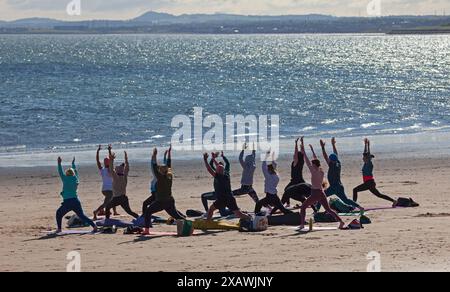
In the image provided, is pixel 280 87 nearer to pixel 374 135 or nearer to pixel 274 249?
pixel 374 135

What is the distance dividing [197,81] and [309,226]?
6522 cm

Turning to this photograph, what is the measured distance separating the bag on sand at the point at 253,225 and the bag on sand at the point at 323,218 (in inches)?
51.0

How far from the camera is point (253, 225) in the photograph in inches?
700

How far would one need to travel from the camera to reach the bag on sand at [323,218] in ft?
61.4

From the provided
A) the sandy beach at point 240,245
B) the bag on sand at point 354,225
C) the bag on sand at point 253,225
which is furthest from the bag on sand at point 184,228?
the bag on sand at point 354,225

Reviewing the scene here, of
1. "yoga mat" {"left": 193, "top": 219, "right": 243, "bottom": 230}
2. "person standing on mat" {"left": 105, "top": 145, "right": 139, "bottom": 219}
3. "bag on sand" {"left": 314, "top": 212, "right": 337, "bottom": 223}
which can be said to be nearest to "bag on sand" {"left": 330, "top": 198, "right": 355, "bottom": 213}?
"bag on sand" {"left": 314, "top": 212, "right": 337, "bottom": 223}

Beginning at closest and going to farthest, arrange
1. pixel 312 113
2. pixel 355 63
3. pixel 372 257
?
pixel 372 257 → pixel 312 113 → pixel 355 63

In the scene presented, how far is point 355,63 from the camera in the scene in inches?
4508

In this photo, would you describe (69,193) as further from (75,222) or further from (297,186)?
(297,186)

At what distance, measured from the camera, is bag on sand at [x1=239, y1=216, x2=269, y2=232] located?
17781mm

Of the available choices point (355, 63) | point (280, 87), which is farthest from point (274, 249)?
point (355, 63)

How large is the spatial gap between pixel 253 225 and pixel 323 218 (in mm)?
1653

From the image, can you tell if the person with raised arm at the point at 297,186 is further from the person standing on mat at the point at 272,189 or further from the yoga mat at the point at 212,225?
the yoga mat at the point at 212,225

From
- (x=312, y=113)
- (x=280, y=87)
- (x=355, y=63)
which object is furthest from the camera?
(x=355, y=63)
